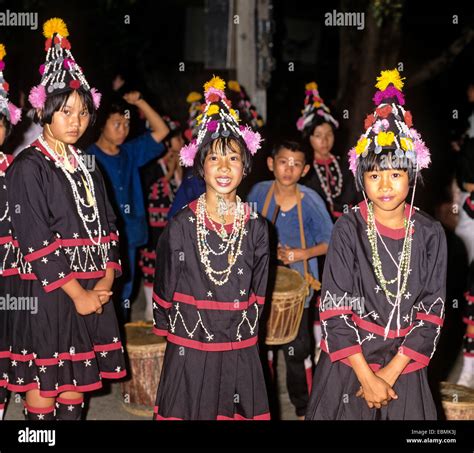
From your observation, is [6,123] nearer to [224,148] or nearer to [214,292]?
[224,148]

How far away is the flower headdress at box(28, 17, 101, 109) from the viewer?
13.5 ft

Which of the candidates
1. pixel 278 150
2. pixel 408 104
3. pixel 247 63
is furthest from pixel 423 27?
pixel 278 150

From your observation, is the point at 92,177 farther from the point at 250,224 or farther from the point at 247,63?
the point at 247,63

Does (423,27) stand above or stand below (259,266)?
above

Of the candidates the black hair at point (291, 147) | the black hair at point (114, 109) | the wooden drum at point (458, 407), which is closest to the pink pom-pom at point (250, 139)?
the black hair at point (291, 147)

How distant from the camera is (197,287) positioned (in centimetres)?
398

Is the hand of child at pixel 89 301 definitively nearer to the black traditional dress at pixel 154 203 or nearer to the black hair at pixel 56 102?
the black hair at pixel 56 102

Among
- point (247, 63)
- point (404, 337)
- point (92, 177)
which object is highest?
point (247, 63)

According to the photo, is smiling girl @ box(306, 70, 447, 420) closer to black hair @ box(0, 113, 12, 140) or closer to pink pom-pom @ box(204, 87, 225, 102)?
pink pom-pom @ box(204, 87, 225, 102)

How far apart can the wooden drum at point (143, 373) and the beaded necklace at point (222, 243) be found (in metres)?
1.33

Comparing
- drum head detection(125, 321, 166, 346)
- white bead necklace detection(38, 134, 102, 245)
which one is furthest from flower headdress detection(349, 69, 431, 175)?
drum head detection(125, 321, 166, 346)

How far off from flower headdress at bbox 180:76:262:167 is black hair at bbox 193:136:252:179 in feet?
0.06

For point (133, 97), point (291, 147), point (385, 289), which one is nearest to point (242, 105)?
point (133, 97)
